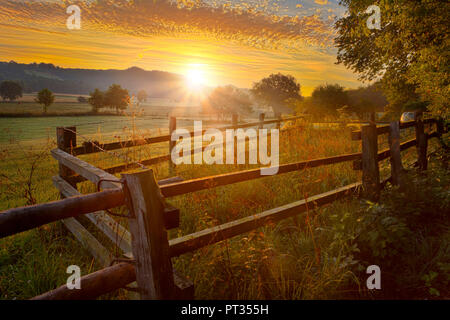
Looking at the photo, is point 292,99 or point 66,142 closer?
point 66,142

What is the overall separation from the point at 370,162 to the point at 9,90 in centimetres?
13496

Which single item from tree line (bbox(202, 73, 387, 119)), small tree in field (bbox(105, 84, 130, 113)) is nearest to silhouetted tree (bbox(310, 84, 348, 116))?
tree line (bbox(202, 73, 387, 119))

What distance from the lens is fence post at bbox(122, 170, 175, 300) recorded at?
165cm

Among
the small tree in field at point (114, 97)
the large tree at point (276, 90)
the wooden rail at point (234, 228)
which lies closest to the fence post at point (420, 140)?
the wooden rail at point (234, 228)

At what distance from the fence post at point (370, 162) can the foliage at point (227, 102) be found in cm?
8065

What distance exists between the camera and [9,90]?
107m

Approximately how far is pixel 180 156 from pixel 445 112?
6044 mm

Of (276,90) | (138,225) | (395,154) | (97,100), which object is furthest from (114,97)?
(138,225)

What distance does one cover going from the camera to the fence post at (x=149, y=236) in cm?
165

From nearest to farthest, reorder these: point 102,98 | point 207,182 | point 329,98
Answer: point 207,182 < point 329,98 < point 102,98

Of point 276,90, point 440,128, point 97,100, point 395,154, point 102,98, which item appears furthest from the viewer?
point 102,98

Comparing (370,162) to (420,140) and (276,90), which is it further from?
(276,90)
